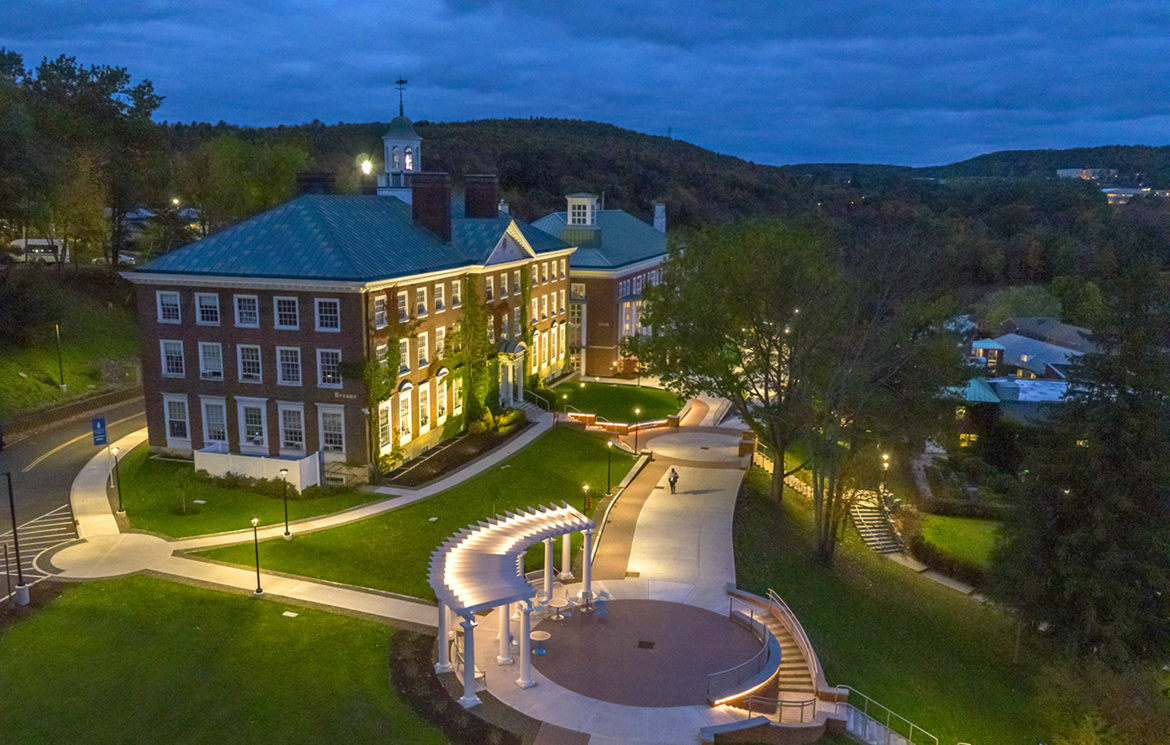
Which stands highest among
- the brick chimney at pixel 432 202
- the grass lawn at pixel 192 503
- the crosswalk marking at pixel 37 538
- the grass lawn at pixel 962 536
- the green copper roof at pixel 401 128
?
the green copper roof at pixel 401 128

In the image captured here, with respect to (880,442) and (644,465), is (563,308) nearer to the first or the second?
(644,465)

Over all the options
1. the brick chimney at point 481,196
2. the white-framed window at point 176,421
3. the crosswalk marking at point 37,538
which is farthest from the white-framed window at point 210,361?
the brick chimney at point 481,196

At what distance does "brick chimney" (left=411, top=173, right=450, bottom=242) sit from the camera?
47.2m

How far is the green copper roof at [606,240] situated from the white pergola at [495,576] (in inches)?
1527

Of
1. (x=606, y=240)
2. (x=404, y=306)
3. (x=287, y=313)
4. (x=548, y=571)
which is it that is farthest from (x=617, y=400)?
(x=548, y=571)

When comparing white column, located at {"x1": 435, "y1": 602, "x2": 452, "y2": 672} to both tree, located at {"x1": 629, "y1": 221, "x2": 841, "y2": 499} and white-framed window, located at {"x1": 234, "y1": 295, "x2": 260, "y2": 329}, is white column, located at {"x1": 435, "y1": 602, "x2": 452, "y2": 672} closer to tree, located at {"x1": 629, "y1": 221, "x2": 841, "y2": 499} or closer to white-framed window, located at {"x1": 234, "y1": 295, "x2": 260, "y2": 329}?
tree, located at {"x1": 629, "y1": 221, "x2": 841, "y2": 499}

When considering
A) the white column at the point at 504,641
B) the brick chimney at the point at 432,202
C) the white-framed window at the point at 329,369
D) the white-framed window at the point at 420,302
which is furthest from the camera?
the brick chimney at the point at 432,202

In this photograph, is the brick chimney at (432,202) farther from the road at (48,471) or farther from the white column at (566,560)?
the white column at (566,560)

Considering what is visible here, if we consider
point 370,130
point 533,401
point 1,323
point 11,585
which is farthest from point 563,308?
point 370,130

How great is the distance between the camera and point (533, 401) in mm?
55094

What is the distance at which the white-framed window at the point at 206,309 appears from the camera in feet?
131

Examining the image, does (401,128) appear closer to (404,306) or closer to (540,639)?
(404,306)

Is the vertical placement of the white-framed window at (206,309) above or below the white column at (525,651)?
above

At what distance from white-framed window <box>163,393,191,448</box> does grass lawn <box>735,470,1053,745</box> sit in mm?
26651
